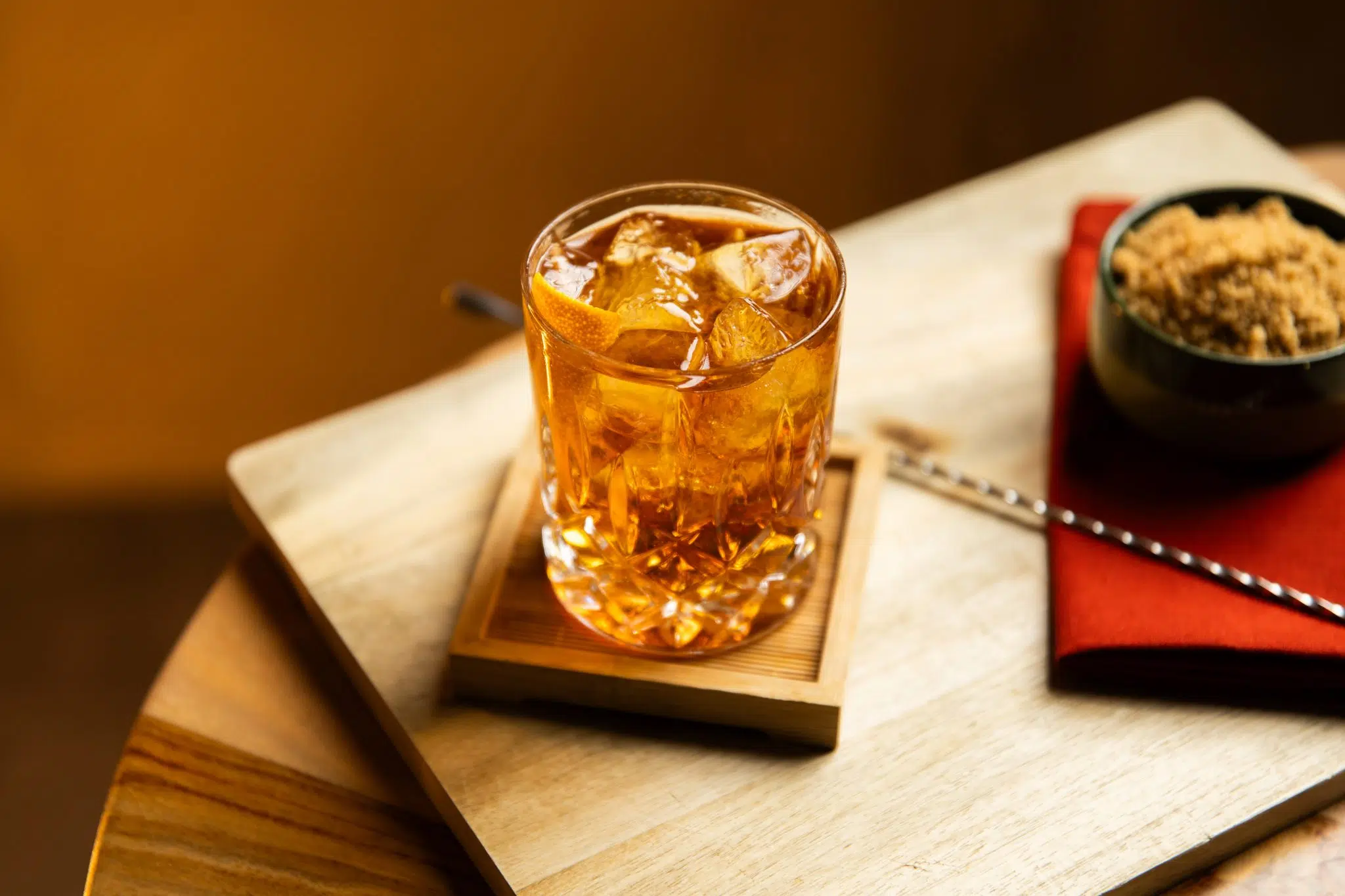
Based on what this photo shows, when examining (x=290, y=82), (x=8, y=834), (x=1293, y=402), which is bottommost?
(x=8, y=834)

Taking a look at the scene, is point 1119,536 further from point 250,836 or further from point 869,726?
point 250,836

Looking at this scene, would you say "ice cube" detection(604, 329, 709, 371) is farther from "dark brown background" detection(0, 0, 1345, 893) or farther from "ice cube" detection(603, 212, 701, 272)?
"dark brown background" detection(0, 0, 1345, 893)

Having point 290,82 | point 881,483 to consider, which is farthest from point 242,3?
point 881,483

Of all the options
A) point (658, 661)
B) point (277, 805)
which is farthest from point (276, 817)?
point (658, 661)

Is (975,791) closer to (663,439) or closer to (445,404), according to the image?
(663,439)

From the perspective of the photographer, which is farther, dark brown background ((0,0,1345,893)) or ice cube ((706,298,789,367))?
dark brown background ((0,0,1345,893))

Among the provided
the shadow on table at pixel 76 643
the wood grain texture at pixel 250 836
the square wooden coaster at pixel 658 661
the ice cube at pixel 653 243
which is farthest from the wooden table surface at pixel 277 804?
the shadow on table at pixel 76 643

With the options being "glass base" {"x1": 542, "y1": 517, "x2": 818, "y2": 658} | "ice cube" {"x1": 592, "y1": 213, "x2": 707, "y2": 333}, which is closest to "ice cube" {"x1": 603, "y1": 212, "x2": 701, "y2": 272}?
"ice cube" {"x1": 592, "y1": 213, "x2": 707, "y2": 333}
